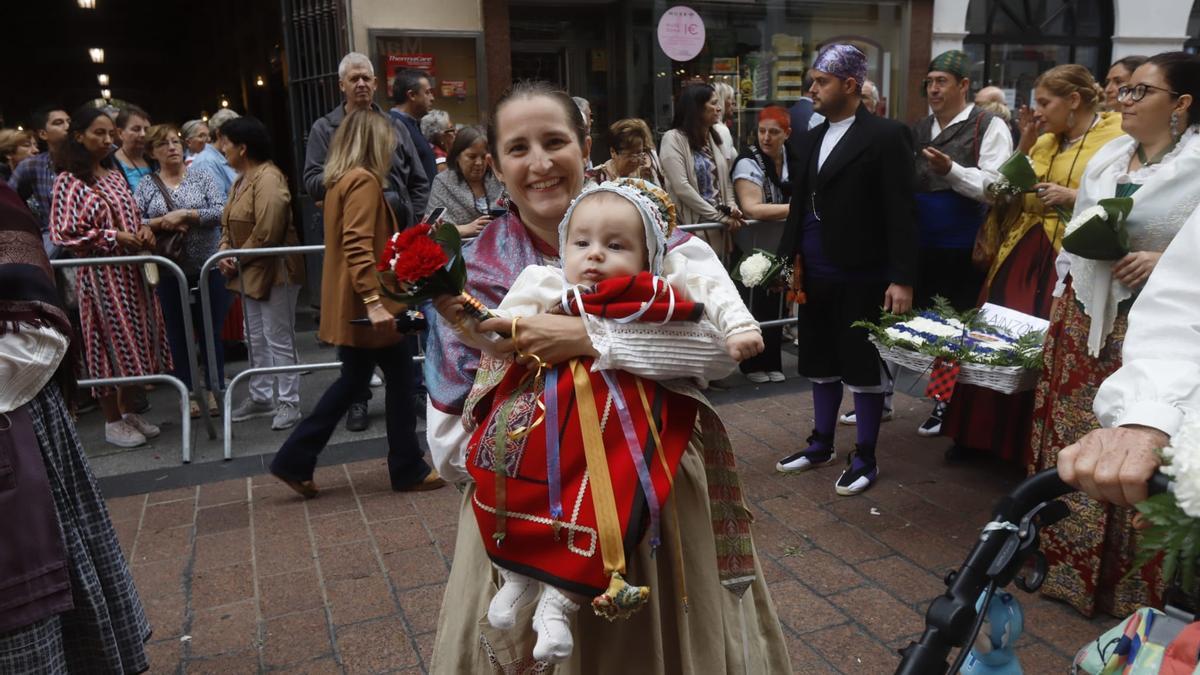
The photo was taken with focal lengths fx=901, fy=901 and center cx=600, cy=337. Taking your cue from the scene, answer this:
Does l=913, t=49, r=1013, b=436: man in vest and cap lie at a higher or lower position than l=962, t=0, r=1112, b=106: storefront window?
lower

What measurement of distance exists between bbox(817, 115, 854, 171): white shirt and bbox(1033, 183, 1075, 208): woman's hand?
1.09 meters

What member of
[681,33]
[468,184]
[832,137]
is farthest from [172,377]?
[681,33]

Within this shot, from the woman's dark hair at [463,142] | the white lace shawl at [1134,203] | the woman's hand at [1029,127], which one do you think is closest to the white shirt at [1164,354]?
the white lace shawl at [1134,203]

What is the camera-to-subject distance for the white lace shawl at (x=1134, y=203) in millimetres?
3254

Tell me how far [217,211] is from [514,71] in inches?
157

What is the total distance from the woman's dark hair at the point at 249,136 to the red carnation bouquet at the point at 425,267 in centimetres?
482

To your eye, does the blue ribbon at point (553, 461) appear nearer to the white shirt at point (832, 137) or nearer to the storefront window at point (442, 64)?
the white shirt at point (832, 137)

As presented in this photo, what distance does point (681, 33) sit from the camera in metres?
10.5

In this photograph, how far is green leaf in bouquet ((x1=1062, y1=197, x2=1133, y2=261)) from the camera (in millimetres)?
3344

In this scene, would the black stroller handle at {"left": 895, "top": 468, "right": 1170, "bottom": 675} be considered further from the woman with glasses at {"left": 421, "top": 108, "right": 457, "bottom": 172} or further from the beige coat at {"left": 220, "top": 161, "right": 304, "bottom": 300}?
the woman with glasses at {"left": 421, "top": 108, "right": 457, "bottom": 172}

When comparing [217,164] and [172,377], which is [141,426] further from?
[217,164]

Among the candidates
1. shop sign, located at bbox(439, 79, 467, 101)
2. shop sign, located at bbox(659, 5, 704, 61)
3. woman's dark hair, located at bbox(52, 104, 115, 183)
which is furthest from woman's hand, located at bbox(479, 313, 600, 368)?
shop sign, located at bbox(659, 5, 704, 61)

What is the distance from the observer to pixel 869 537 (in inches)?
171

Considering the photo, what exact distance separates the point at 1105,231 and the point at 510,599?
8.82 ft
